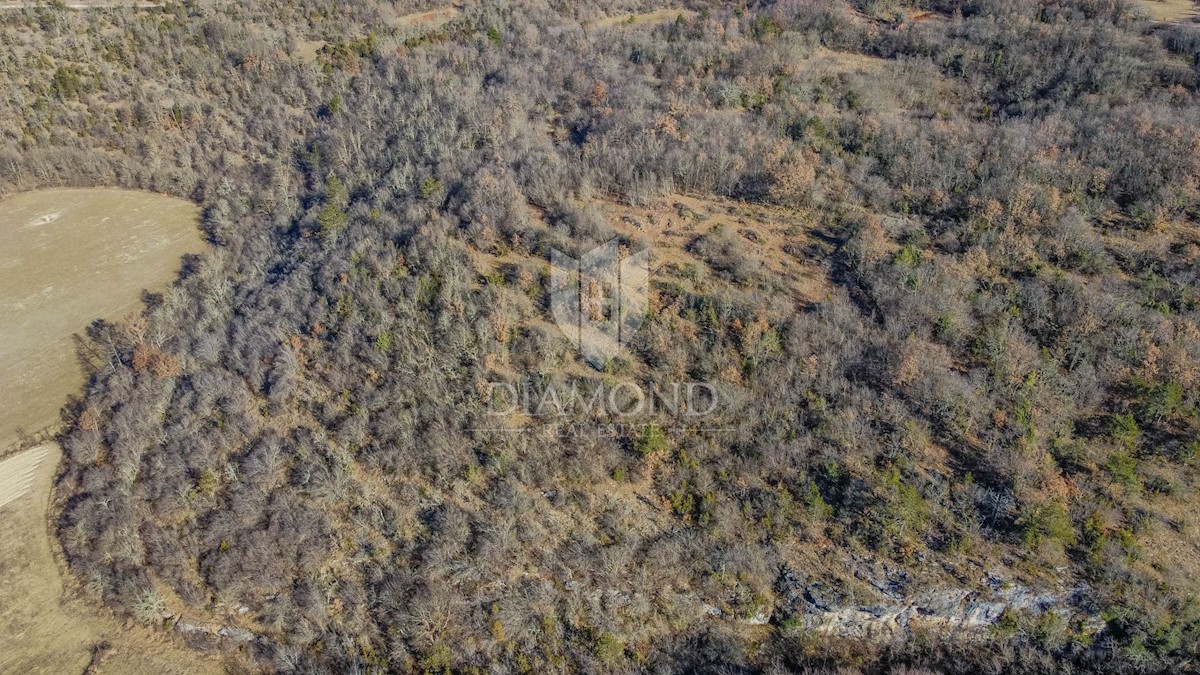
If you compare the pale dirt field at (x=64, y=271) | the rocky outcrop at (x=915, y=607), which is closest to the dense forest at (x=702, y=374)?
the rocky outcrop at (x=915, y=607)

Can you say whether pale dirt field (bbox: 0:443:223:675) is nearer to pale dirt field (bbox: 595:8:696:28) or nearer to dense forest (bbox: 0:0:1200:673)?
dense forest (bbox: 0:0:1200:673)

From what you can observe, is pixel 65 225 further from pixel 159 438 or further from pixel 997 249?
pixel 997 249

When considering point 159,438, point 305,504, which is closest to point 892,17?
point 305,504

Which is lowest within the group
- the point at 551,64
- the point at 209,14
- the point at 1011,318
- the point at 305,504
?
the point at 305,504

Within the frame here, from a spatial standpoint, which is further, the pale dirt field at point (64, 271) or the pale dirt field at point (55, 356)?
the pale dirt field at point (64, 271)

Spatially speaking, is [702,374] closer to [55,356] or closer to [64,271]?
[55,356]

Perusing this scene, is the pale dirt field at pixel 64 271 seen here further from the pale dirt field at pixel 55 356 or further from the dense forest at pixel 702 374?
the dense forest at pixel 702 374

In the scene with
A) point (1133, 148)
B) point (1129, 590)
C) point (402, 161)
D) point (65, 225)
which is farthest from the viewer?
point (65, 225)
